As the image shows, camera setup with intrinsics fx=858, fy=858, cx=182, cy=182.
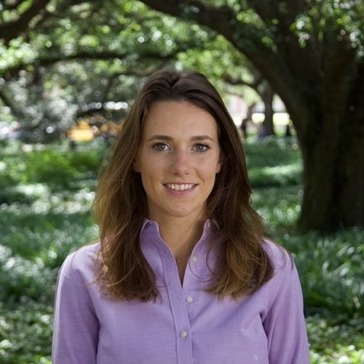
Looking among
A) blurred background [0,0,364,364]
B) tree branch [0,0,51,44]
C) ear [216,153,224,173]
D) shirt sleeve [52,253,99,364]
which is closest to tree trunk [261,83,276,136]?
blurred background [0,0,364,364]

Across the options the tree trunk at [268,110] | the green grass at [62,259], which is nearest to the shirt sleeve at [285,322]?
the green grass at [62,259]

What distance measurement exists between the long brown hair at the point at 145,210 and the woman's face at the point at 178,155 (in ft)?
0.10

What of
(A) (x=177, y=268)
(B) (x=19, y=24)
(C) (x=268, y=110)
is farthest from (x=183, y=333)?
(C) (x=268, y=110)

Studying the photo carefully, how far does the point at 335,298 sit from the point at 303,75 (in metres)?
4.04

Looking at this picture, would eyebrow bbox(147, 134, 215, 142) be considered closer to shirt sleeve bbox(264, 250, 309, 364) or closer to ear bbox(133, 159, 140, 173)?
ear bbox(133, 159, 140, 173)

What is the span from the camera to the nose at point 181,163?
2.13m

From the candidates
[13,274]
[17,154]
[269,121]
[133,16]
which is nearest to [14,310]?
[13,274]

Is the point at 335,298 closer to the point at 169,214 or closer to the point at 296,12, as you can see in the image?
the point at 296,12

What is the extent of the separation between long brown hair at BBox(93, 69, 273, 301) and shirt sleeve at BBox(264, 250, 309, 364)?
46mm

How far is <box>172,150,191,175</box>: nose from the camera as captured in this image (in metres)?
2.13

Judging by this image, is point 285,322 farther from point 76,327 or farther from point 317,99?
point 317,99

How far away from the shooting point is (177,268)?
2.18 metres

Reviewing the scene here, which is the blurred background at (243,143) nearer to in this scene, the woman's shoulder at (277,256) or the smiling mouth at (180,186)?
the woman's shoulder at (277,256)

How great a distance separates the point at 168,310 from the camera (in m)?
2.10
